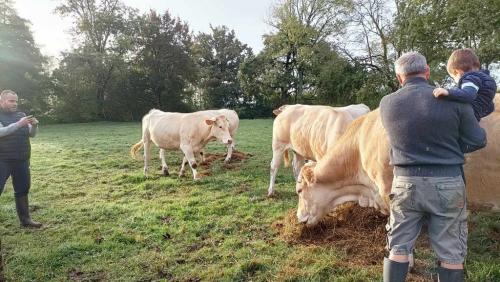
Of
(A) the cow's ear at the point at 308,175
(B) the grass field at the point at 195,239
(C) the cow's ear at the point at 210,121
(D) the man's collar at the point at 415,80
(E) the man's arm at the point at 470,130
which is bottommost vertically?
(B) the grass field at the point at 195,239

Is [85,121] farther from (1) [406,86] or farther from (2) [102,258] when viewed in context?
(1) [406,86]

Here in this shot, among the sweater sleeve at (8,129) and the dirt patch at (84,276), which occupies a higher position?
the sweater sleeve at (8,129)

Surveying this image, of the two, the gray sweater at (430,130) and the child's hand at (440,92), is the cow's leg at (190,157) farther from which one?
the child's hand at (440,92)

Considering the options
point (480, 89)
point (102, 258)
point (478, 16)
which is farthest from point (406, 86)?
point (478, 16)

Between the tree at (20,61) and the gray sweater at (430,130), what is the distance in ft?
139

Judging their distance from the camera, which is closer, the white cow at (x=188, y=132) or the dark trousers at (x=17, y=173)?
the dark trousers at (x=17, y=173)

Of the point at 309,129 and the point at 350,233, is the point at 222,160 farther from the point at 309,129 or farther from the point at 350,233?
the point at 350,233

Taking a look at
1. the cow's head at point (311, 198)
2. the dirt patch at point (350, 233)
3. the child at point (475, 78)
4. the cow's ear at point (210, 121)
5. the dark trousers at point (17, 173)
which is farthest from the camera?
the cow's ear at point (210, 121)

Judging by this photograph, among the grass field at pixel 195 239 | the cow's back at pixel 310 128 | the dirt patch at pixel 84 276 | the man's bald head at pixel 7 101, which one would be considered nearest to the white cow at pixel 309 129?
the cow's back at pixel 310 128

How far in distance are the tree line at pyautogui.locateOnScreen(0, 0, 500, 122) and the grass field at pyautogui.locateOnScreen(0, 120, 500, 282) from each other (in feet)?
90.3

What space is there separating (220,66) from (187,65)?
5.63 m

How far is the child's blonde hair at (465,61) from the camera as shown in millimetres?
3611

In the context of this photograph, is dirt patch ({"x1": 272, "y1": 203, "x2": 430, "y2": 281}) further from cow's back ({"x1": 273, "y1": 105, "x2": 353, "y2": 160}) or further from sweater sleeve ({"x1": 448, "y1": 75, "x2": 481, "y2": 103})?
sweater sleeve ({"x1": 448, "y1": 75, "x2": 481, "y2": 103})

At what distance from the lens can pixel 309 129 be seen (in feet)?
24.6
